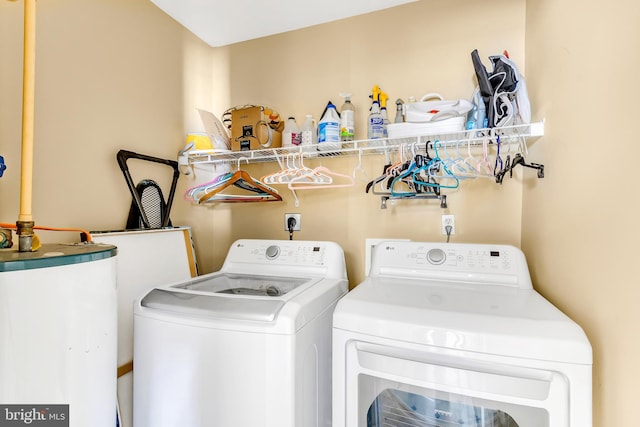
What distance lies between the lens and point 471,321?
88cm

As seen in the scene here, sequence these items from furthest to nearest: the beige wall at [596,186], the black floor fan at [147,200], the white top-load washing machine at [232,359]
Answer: the black floor fan at [147,200]
the white top-load washing machine at [232,359]
the beige wall at [596,186]

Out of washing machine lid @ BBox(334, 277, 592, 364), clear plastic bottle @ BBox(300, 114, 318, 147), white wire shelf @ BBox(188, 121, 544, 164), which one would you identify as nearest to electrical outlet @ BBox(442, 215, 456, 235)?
white wire shelf @ BBox(188, 121, 544, 164)

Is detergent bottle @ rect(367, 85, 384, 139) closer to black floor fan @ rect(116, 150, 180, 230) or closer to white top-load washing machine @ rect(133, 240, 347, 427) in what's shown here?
white top-load washing machine @ rect(133, 240, 347, 427)

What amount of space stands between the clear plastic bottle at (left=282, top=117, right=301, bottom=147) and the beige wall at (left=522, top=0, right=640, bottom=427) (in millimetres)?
1142

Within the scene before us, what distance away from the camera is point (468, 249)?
4.53ft

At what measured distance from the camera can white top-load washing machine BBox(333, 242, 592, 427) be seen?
79 centimetres

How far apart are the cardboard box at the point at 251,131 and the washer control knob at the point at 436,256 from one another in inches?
40.1

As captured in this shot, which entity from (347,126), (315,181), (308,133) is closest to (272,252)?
(315,181)

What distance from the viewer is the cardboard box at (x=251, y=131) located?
172cm

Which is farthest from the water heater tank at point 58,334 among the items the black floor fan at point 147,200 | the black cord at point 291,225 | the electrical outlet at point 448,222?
the electrical outlet at point 448,222

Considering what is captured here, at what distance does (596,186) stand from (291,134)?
4.38ft

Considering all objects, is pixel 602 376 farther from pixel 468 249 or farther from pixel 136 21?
pixel 136 21

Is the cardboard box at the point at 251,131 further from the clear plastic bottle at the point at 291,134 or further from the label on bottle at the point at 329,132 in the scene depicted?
the label on bottle at the point at 329,132

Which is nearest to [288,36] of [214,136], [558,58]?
[214,136]
